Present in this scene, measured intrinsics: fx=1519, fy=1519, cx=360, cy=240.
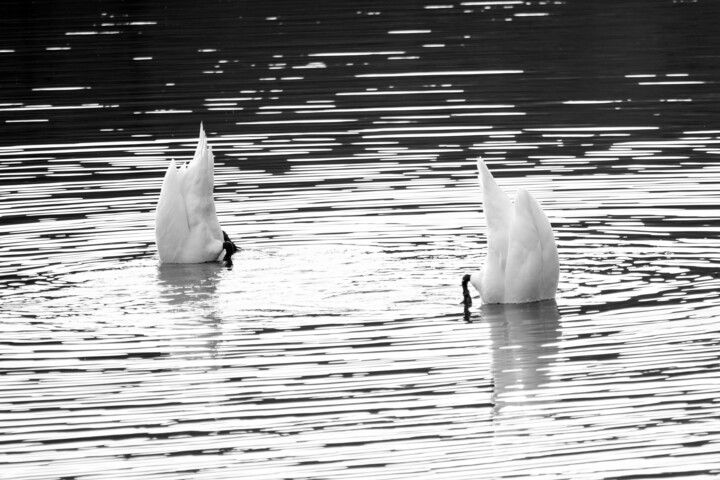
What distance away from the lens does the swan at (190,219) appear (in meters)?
16.2

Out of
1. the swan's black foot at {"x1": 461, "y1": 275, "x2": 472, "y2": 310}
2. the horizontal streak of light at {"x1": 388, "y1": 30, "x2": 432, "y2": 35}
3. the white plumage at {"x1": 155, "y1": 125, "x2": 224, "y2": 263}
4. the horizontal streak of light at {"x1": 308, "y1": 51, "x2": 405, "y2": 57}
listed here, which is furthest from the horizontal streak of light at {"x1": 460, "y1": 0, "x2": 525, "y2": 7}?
the swan's black foot at {"x1": 461, "y1": 275, "x2": 472, "y2": 310}

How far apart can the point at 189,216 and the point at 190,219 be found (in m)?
0.04

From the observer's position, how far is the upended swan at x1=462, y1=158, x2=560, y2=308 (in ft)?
42.8

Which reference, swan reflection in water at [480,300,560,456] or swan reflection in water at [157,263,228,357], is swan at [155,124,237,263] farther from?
swan reflection in water at [480,300,560,456]

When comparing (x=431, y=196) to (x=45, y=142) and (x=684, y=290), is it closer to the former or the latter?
(x=684, y=290)

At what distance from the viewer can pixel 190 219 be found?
16.6m

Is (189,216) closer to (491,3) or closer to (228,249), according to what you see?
(228,249)

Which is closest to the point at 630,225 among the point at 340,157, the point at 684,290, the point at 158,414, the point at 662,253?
the point at 662,253

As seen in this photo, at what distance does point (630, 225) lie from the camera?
16.5m

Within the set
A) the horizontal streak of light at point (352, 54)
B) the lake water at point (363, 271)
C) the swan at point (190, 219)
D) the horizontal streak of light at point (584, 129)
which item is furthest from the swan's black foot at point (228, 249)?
the horizontal streak of light at point (352, 54)

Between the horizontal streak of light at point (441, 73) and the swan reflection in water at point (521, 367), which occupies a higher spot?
the horizontal streak of light at point (441, 73)

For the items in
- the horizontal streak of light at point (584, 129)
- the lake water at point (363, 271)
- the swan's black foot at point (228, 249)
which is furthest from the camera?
the horizontal streak of light at point (584, 129)

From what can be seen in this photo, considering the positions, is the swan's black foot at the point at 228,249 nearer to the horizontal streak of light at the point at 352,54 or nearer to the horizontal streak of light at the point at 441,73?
the horizontal streak of light at the point at 441,73

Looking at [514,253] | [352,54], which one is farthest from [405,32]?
[514,253]
